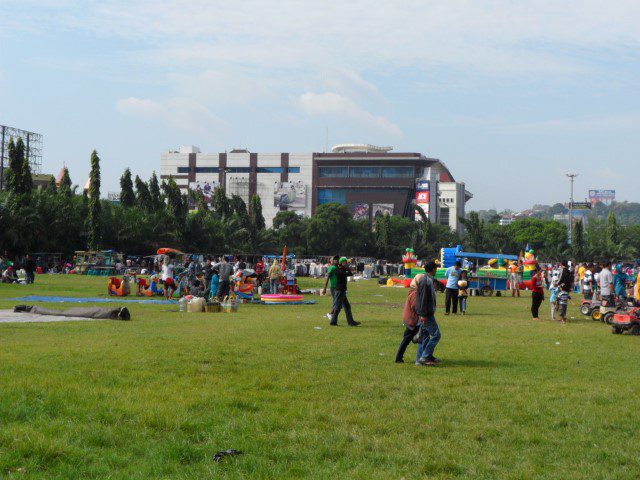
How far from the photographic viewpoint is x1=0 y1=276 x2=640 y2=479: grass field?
23.4ft

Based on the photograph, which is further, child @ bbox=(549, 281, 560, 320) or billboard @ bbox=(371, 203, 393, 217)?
billboard @ bbox=(371, 203, 393, 217)

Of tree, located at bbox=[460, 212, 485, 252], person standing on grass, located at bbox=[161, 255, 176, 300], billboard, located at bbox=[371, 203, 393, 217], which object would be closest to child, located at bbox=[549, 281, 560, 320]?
person standing on grass, located at bbox=[161, 255, 176, 300]

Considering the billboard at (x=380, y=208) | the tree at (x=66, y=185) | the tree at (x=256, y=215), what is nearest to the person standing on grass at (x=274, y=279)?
the tree at (x=66, y=185)

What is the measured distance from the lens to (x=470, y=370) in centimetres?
1255

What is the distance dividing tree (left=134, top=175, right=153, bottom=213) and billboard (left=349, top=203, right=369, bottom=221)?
87.6m

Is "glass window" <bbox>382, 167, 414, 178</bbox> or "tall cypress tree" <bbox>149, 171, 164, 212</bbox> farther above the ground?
"glass window" <bbox>382, 167, 414, 178</bbox>

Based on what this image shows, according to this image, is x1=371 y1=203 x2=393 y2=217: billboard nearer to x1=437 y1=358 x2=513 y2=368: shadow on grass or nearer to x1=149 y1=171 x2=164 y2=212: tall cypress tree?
x1=149 y1=171 x2=164 y2=212: tall cypress tree

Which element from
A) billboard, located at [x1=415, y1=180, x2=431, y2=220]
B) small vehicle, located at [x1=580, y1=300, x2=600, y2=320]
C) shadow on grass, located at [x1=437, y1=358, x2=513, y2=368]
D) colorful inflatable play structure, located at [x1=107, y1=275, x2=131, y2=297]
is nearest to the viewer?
shadow on grass, located at [x1=437, y1=358, x2=513, y2=368]

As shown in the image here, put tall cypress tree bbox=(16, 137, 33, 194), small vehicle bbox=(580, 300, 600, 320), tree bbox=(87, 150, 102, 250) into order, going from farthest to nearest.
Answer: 1. tree bbox=(87, 150, 102, 250)
2. tall cypress tree bbox=(16, 137, 33, 194)
3. small vehicle bbox=(580, 300, 600, 320)

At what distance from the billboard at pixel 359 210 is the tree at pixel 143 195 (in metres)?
87.6

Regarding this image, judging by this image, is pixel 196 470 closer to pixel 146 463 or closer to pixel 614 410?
pixel 146 463

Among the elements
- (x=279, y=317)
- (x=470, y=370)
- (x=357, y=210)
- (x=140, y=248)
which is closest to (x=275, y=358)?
(x=470, y=370)

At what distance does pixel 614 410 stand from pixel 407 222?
124283mm

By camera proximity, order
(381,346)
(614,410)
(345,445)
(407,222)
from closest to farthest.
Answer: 1. (345,445)
2. (614,410)
3. (381,346)
4. (407,222)
